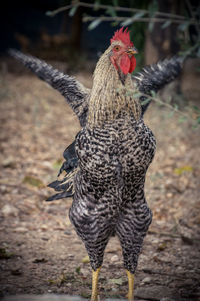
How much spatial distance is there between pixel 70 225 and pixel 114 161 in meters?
1.91

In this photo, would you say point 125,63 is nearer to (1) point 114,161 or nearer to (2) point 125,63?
(2) point 125,63

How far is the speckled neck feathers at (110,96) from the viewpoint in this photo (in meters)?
2.57

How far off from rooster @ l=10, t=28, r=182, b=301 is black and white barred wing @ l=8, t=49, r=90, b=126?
541 millimetres

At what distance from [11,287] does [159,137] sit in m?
3.70

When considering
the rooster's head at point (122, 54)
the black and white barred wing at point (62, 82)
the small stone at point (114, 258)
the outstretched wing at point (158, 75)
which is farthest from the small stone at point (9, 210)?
the rooster's head at point (122, 54)

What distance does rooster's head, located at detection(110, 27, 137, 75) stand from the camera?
2531 mm

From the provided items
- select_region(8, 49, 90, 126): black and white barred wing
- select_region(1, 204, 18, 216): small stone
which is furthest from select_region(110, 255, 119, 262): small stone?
select_region(8, 49, 90, 126): black and white barred wing

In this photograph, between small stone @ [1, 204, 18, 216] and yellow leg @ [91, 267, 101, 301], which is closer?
yellow leg @ [91, 267, 101, 301]

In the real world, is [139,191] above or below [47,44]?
below

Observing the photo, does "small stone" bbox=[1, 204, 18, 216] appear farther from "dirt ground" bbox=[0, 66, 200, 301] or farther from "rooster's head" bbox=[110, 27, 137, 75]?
"rooster's head" bbox=[110, 27, 137, 75]

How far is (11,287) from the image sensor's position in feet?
9.78

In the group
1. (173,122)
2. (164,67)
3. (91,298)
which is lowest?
(91,298)

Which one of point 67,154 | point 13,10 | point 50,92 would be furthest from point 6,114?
point 67,154

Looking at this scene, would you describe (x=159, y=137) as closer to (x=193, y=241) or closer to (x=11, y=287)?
(x=193, y=241)
